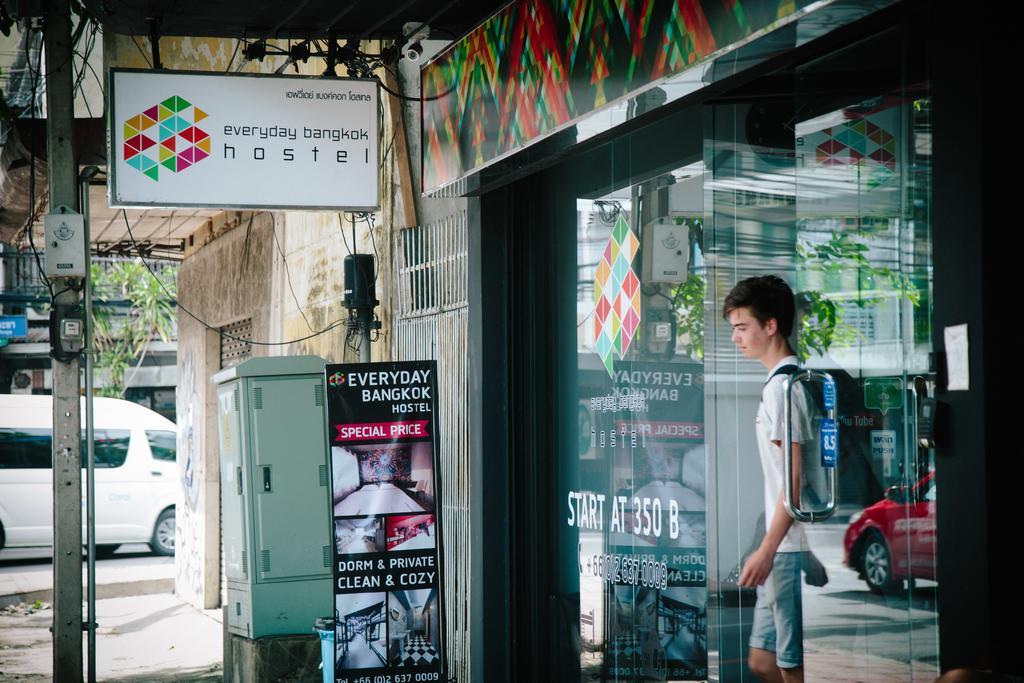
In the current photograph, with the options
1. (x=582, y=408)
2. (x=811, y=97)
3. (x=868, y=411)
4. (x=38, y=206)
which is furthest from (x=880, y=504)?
(x=38, y=206)

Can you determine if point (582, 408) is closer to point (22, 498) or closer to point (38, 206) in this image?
point (38, 206)

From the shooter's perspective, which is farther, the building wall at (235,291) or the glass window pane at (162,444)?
the glass window pane at (162,444)

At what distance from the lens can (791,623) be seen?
14.0 ft

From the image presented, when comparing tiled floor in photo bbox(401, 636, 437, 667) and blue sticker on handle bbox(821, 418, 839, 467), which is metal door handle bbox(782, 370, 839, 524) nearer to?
blue sticker on handle bbox(821, 418, 839, 467)

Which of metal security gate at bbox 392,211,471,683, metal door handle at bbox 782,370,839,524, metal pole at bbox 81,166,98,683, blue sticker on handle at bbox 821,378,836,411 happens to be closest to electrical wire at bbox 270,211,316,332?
metal pole at bbox 81,166,98,683

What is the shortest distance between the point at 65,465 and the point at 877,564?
5635 millimetres

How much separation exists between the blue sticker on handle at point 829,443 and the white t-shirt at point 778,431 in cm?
6

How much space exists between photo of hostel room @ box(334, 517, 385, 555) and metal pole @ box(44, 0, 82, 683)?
2.36 m

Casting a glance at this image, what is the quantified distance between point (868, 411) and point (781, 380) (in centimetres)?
50

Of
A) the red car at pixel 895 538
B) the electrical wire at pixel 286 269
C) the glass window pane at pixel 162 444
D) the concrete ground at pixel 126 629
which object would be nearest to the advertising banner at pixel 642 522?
the red car at pixel 895 538

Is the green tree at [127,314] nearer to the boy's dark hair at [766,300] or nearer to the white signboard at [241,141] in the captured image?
the white signboard at [241,141]

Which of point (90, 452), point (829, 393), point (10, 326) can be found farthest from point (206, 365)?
point (10, 326)

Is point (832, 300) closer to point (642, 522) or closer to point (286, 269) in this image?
point (642, 522)

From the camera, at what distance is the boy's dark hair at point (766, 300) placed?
14.2 ft
